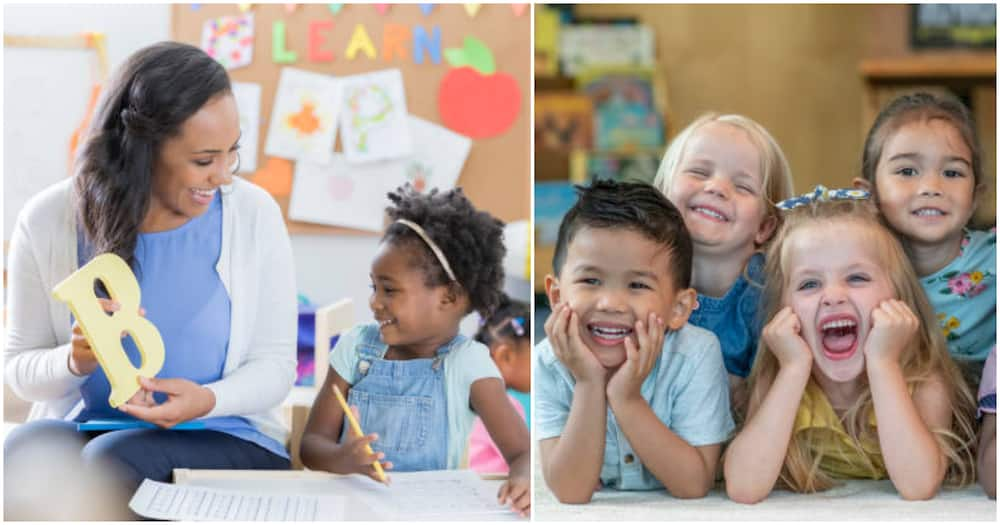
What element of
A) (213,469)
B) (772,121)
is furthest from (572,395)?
(772,121)

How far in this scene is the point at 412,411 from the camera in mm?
1549

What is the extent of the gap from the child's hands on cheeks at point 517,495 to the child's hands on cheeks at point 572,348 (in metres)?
0.16

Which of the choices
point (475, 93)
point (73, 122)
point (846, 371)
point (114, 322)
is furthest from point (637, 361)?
point (73, 122)

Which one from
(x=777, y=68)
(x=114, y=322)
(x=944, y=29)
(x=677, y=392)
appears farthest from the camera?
(x=777, y=68)

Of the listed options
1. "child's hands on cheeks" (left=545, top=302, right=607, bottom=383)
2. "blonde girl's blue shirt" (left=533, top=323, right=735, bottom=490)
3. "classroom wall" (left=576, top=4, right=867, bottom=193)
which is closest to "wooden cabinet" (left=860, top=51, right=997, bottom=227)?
"classroom wall" (left=576, top=4, right=867, bottom=193)

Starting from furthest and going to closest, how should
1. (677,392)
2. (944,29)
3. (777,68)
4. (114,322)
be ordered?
(777,68)
(944,29)
(677,392)
(114,322)

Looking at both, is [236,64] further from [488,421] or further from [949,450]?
[949,450]

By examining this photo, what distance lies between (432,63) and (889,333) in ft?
2.25

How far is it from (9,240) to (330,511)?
53 cm

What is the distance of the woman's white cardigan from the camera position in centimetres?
148

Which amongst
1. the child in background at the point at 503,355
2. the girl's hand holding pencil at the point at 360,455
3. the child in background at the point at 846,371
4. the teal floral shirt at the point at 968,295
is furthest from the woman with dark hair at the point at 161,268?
the teal floral shirt at the point at 968,295

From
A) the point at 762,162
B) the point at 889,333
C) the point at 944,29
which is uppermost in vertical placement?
the point at 944,29

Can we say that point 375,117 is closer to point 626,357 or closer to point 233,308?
point 233,308

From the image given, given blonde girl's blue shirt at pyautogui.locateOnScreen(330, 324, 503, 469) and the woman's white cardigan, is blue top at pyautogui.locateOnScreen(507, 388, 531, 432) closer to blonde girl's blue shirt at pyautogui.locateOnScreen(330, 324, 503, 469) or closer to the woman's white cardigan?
blonde girl's blue shirt at pyautogui.locateOnScreen(330, 324, 503, 469)
